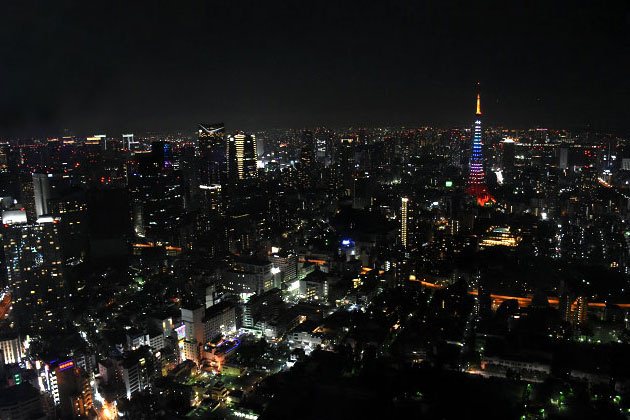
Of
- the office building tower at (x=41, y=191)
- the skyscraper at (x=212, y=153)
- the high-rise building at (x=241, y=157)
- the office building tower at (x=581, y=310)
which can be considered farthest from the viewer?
the high-rise building at (x=241, y=157)

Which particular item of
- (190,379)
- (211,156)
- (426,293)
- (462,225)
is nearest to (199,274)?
(190,379)

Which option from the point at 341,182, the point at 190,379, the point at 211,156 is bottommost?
the point at 190,379

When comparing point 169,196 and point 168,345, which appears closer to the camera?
point 168,345

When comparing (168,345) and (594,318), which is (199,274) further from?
(594,318)

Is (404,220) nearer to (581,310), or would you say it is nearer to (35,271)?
(581,310)

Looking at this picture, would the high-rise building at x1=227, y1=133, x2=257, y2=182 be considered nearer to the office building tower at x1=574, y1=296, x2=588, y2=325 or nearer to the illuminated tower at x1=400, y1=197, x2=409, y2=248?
the illuminated tower at x1=400, y1=197, x2=409, y2=248

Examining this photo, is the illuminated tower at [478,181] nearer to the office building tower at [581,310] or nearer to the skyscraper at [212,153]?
the office building tower at [581,310]

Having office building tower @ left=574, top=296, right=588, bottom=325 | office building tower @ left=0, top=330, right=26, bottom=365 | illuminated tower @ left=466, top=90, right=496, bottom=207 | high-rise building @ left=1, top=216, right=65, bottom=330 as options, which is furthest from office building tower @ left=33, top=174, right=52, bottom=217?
illuminated tower @ left=466, top=90, right=496, bottom=207

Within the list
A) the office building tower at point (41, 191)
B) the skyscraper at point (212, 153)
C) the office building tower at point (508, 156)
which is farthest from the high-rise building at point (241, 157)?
the office building tower at point (508, 156)

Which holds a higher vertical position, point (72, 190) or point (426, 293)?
point (72, 190)
